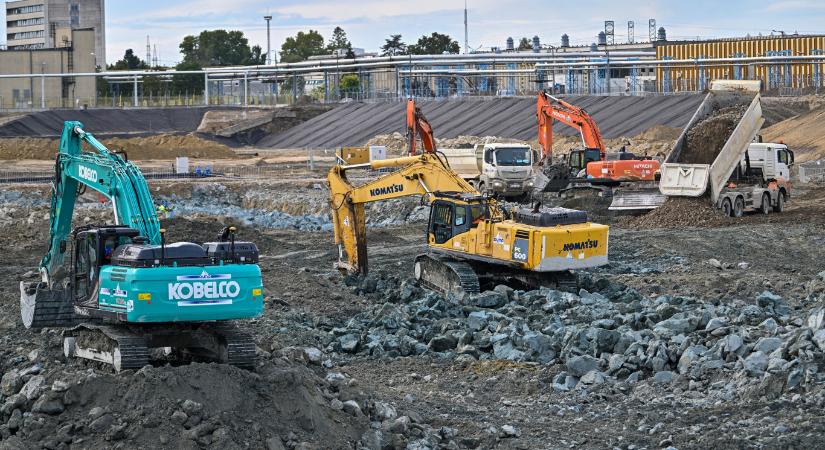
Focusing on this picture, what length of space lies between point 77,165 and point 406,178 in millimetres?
7813

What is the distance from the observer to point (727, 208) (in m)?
33.1

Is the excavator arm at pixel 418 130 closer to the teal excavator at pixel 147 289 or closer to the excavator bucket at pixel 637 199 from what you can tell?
the excavator bucket at pixel 637 199

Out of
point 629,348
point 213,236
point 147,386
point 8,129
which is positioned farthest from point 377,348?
point 8,129

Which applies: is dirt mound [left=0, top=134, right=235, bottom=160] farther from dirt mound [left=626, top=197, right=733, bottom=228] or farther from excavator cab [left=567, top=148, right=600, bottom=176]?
dirt mound [left=626, top=197, right=733, bottom=228]

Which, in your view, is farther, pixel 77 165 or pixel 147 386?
pixel 77 165

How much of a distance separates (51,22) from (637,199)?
9165cm

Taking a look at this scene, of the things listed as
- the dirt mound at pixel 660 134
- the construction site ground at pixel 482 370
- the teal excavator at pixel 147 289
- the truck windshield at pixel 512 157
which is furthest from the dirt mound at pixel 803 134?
the teal excavator at pixel 147 289

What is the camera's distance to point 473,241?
21188 mm

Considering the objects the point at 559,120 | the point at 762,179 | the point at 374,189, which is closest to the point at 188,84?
the point at 559,120

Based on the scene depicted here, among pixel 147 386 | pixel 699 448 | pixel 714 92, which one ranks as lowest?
pixel 699 448

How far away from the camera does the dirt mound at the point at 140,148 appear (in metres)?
60.2

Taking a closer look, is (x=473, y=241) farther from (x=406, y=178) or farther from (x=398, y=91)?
(x=398, y=91)

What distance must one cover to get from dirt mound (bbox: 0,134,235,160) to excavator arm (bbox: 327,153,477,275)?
3647cm

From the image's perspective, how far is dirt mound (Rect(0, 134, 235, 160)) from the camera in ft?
197
